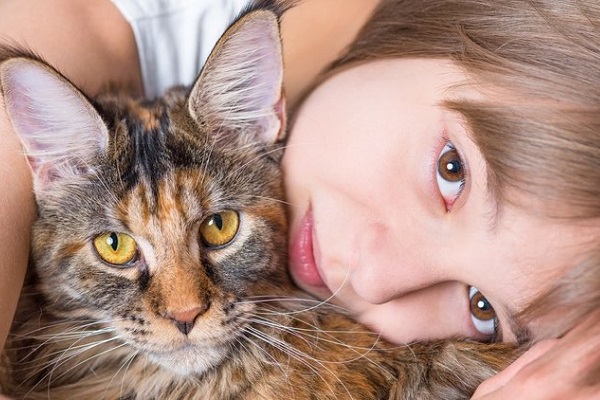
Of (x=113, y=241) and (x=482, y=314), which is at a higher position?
(x=113, y=241)

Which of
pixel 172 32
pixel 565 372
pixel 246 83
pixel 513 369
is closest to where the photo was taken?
pixel 565 372

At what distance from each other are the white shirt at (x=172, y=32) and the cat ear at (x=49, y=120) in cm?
55

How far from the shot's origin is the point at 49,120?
122 cm

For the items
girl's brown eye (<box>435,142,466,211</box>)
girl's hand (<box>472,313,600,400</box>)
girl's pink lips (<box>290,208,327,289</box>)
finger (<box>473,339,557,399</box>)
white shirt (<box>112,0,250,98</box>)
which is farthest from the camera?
white shirt (<box>112,0,250,98</box>)

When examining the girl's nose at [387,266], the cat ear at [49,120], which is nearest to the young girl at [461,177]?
the girl's nose at [387,266]

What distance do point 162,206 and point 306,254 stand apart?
0.31m

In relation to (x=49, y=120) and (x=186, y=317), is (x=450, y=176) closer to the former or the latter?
(x=186, y=317)

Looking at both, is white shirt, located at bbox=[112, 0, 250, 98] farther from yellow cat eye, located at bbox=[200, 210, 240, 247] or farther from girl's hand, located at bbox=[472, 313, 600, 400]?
girl's hand, located at bbox=[472, 313, 600, 400]

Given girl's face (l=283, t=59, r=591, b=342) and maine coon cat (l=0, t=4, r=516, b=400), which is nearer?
girl's face (l=283, t=59, r=591, b=342)

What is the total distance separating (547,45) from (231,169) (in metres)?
0.60

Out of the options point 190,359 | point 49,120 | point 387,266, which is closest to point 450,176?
point 387,266

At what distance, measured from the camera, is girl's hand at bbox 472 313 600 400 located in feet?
3.10

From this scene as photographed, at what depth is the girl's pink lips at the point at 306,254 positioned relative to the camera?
1353 millimetres

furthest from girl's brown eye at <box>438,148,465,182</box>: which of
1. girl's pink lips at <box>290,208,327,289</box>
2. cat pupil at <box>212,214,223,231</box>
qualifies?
cat pupil at <box>212,214,223,231</box>
